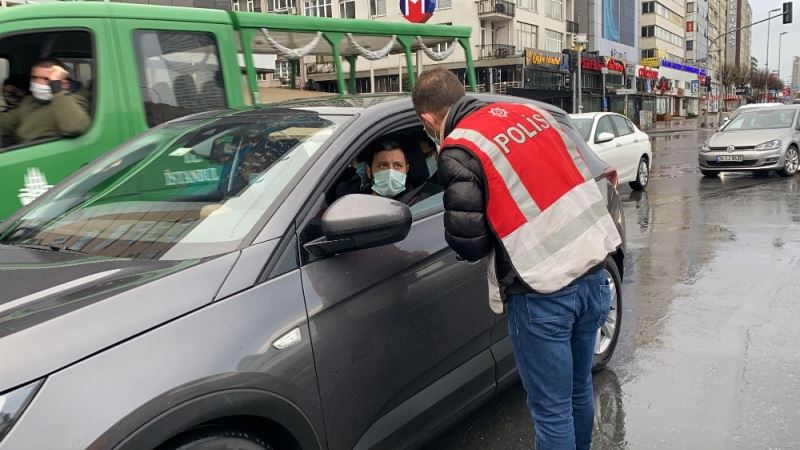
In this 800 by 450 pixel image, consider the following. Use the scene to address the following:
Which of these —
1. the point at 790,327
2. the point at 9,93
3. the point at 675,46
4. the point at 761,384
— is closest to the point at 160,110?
the point at 9,93

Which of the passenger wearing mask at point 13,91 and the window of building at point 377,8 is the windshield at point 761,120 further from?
the window of building at point 377,8

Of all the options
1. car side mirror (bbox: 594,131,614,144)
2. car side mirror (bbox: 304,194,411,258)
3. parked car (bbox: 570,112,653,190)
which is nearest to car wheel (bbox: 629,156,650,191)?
parked car (bbox: 570,112,653,190)

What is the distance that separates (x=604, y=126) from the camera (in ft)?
37.6

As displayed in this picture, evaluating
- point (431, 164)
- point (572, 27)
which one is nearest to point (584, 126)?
point (431, 164)

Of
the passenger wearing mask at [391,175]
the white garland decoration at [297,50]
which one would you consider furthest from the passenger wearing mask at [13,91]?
the passenger wearing mask at [391,175]

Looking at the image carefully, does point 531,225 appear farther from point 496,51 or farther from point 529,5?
point 529,5

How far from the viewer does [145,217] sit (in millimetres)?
2406

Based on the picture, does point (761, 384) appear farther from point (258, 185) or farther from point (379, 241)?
point (258, 185)

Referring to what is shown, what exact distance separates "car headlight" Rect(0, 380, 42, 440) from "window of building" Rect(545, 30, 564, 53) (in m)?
55.3

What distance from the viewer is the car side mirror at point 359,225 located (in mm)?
2090

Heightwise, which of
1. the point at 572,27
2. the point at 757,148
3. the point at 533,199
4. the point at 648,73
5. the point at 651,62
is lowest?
the point at 757,148

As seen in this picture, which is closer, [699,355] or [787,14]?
[699,355]

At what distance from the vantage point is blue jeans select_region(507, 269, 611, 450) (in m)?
2.23

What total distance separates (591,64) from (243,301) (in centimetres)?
5677
